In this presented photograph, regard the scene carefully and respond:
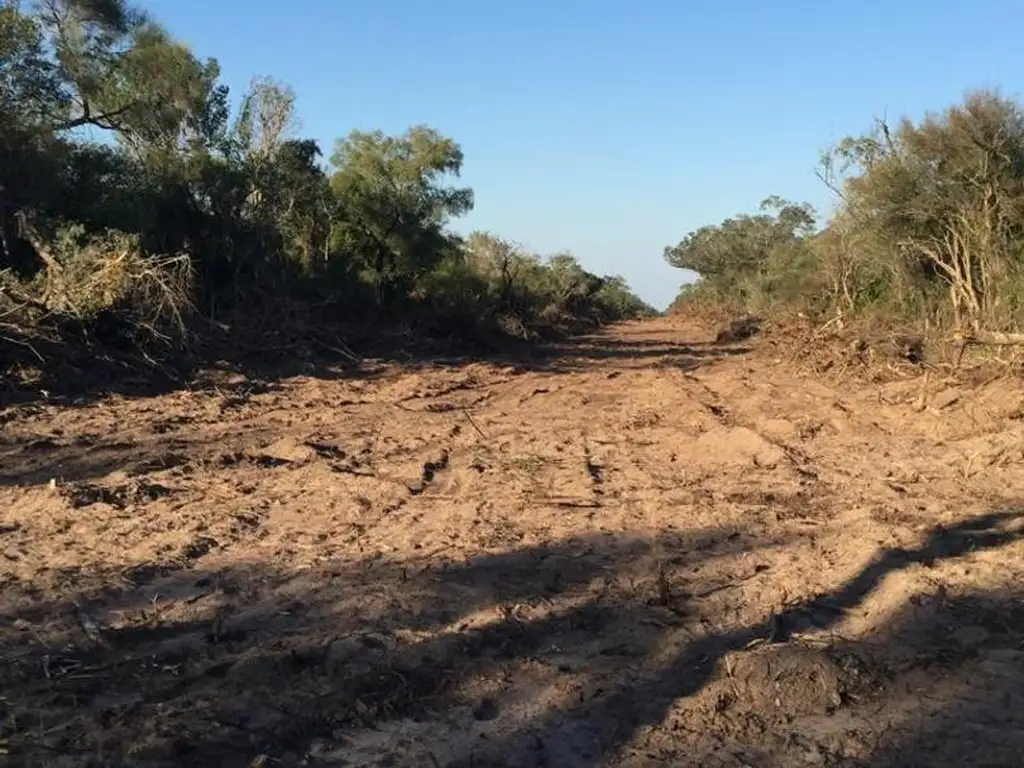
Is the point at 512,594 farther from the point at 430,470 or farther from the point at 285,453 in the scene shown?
the point at 285,453

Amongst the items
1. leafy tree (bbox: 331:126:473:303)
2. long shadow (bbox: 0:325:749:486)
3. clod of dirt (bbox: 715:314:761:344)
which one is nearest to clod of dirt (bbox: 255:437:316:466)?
long shadow (bbox: 0:325:749:486)

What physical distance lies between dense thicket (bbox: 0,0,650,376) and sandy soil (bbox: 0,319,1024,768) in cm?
324

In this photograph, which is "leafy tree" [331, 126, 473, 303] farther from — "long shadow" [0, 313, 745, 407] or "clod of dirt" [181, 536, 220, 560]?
"clod of dirt" [181, 536, 220, 560]

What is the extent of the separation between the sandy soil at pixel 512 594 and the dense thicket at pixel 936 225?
6.16 meters

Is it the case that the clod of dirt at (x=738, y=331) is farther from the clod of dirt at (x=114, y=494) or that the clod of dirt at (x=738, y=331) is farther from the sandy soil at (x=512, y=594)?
the clod of dirt at (x=114, y=494)

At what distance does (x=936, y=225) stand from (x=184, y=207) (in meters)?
12.8

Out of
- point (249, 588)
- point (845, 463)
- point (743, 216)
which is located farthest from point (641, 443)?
point (743, 216)

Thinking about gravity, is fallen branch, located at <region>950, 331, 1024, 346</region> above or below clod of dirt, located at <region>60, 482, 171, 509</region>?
above

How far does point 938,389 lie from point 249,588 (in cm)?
861

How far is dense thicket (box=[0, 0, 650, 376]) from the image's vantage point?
13.4m

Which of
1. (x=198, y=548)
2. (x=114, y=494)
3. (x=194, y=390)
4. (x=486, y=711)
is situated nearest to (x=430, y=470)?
(x=114, y=494)

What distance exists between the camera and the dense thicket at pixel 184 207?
13430 mm

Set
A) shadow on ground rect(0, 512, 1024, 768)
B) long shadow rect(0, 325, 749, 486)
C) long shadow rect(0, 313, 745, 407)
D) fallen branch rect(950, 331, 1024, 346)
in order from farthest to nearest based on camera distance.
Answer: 1. long shadow rect(0, 313, 745, 407)
2. fallen branch rect(950, 331, 1024, 346)
3. long shadow rect(0, 325, 749, 486)
4. shadow on ground rect(0, 512, 1024, 768)


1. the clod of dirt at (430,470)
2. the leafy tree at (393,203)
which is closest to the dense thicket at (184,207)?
the leafy tree at (393,203)
